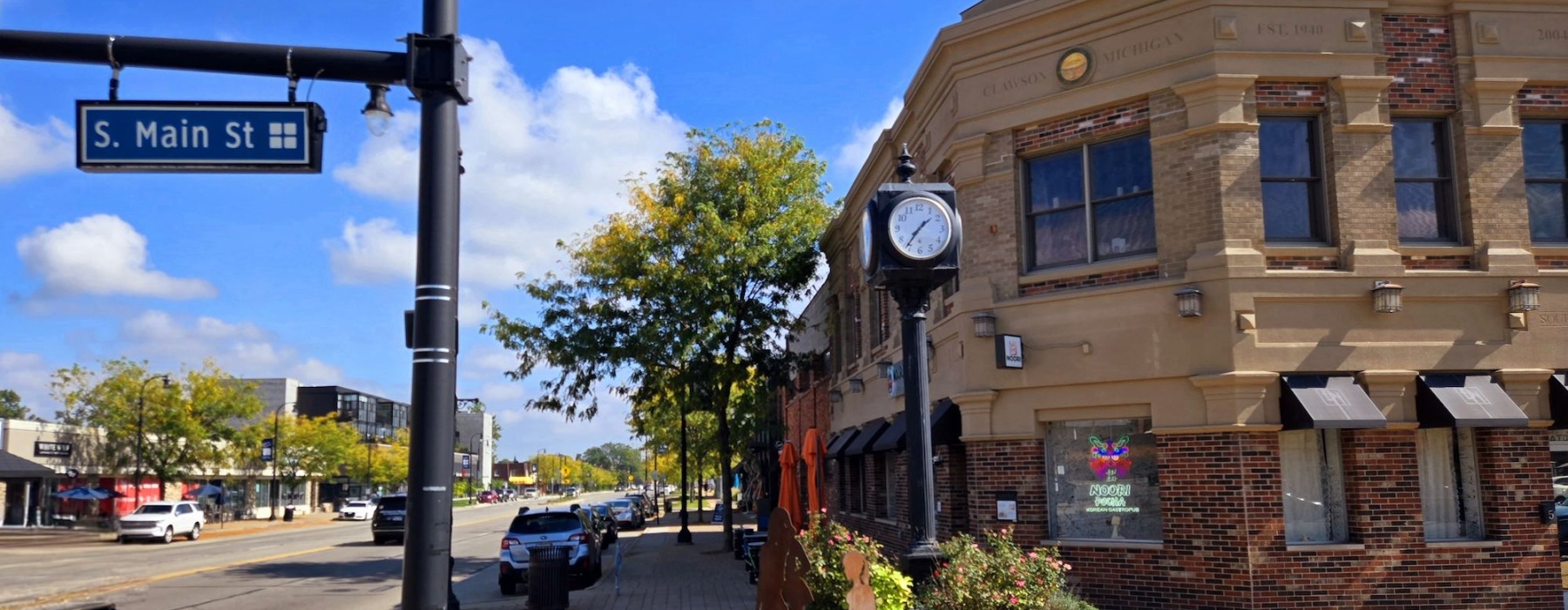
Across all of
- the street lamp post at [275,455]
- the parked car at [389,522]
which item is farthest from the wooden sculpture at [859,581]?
the street lamp post at [275,455]

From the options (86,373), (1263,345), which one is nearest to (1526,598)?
(1263,345)

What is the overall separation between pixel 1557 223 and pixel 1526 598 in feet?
14.3

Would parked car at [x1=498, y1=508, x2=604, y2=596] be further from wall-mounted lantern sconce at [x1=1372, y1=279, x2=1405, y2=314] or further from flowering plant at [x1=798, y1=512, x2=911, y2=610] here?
wall-mounted lantern sconce at [x1=1372, y1=279, x2=1405, y2=314]

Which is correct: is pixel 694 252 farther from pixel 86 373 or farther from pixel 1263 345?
pixel 86 373

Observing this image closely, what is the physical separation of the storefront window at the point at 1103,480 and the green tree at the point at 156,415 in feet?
156

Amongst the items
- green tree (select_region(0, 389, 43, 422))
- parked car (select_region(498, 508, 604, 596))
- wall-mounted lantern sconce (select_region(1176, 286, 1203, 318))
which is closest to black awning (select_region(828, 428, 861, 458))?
parked car (select_region(498, 508, 604, 596))

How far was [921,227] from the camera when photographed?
8977 mm

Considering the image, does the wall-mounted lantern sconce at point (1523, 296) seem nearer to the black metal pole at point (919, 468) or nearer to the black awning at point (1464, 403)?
the black awning at point (1464, 403)

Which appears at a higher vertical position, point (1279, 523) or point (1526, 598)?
point (1279, 523)

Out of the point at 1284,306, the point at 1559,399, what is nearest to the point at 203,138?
the point at 1284,306

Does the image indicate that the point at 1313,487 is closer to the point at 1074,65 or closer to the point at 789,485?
the point at 1074,65

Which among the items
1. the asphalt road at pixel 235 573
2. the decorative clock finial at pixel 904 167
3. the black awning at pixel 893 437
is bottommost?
the asphalt road at pixel 235 573

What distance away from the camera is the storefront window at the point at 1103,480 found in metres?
13.4

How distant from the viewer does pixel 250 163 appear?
7.15 m
